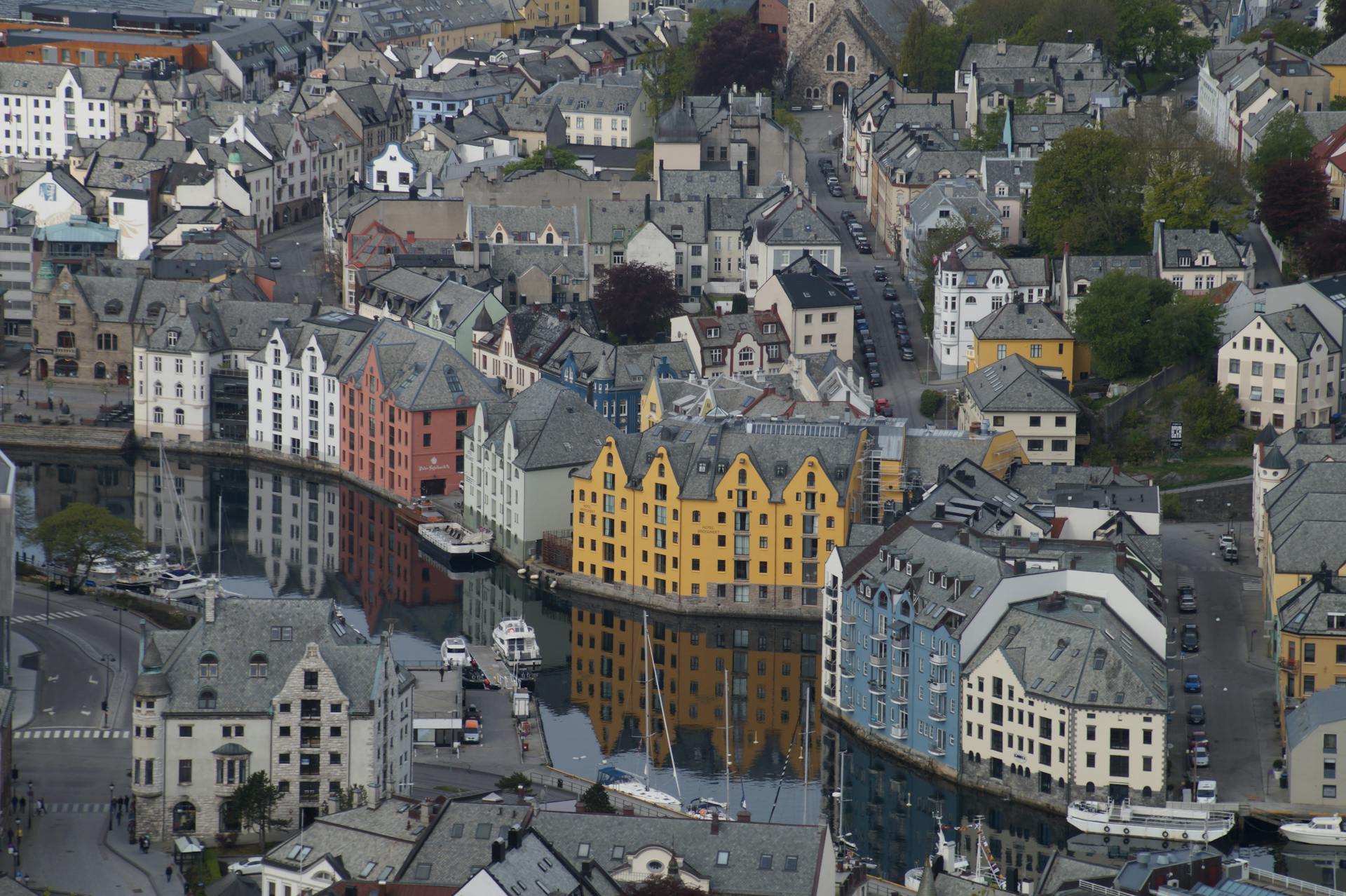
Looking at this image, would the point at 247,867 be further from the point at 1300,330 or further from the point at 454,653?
the point at 1300,330

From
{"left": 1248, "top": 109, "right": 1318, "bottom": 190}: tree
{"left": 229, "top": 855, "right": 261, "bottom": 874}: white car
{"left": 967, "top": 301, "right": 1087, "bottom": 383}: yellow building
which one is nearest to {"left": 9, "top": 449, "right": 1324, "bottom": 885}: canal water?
{"left": 229, "top": 855, "right": 261, "bottom": 874}: white car

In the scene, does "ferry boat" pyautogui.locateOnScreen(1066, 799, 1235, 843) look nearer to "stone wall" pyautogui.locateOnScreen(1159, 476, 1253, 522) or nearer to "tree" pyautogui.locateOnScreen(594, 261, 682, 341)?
"stone wall" pyautogui.locateOnScreen(1159, 476, 1253, 522)

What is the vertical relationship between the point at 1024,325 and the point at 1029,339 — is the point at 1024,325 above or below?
above

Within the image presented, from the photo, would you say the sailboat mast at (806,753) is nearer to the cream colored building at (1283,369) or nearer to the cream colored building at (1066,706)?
the cream colored building at (1066,706)

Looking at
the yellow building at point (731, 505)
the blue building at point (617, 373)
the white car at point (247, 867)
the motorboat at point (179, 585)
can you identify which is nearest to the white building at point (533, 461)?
the yellow building at point (731, 505)

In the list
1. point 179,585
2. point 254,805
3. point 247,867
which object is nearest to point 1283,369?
point 179,585

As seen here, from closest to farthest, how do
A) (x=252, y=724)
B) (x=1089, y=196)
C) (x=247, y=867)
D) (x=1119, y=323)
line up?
(x=247, y=867), (x=252, y=724), (x=1119, y=323), (x=1089, y=196)
